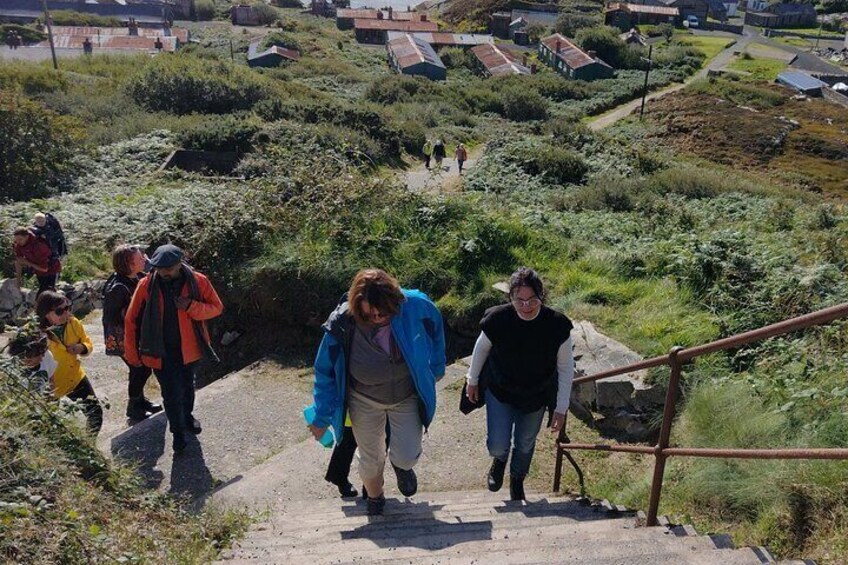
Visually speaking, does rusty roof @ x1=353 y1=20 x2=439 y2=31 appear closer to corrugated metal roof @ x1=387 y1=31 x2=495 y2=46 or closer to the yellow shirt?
corrugated metal roof @ x1=387 y1=31 x2=495 y2=46

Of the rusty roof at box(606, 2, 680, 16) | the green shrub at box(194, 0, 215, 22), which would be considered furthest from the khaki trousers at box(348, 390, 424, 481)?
the green shrub at box(194, 0, 215, 22)

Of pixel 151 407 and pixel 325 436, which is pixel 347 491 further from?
pixel 151 407

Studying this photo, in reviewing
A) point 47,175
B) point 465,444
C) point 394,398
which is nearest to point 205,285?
point 394,398

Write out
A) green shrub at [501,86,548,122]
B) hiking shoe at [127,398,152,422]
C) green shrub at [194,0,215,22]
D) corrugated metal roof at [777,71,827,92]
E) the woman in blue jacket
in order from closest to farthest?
the woman in blue jacket < hiking shoe at [127,398,152,422] < green shrub at [501,86,548,122] < corrugated metal roof at [777,71,827,92] < green shrub at [194,0,215,22]

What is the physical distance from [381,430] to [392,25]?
72.4 m

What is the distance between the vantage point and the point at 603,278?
810 cm

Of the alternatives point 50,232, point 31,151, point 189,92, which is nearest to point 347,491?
point 50,232

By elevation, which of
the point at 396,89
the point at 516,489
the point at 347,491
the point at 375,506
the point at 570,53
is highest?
the point at 570,53

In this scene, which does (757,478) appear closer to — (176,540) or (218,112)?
(176,540)

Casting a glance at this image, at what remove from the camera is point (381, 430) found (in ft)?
13.5

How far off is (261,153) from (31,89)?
1251 cm

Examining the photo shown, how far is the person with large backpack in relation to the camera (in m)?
8.15

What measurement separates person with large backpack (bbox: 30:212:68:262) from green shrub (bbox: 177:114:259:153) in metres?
12.2

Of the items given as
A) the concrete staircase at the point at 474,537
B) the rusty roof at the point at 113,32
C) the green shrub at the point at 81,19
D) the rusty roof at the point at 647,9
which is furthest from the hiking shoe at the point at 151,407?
the rusty roof at the point at 647,9
